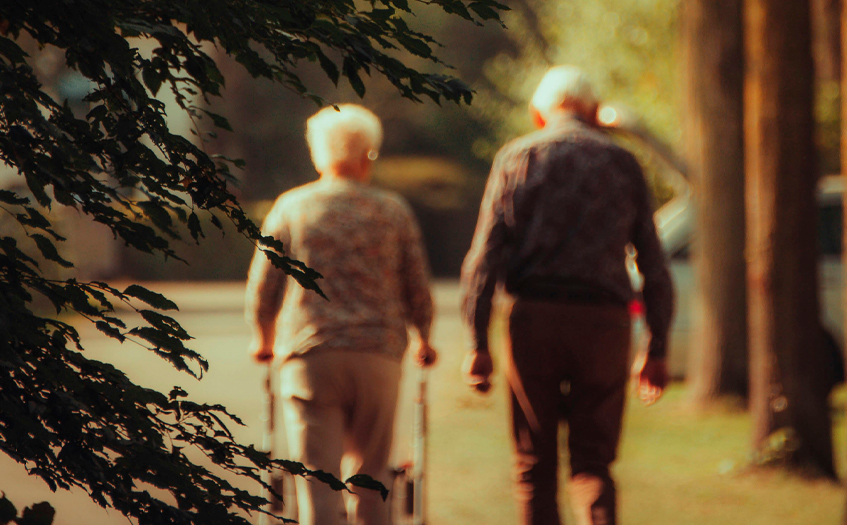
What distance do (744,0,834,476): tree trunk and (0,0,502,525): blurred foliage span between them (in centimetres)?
448

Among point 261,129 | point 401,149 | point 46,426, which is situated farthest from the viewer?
point 401,149

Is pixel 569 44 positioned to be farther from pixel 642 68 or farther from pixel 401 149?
pixel 401 149

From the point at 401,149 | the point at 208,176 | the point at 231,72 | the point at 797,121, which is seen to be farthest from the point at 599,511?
the point at 401,149

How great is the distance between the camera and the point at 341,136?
386 cm

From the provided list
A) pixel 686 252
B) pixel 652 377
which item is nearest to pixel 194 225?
pixel 652 377

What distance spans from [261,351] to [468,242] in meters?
30.2

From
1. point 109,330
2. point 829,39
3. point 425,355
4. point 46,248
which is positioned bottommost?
point 109,330

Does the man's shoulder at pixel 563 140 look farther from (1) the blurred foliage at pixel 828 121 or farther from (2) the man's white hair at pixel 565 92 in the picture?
(1) the blurred foliage at pixel 828 121

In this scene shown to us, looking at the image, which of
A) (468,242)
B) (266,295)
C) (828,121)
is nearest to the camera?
(266,295)

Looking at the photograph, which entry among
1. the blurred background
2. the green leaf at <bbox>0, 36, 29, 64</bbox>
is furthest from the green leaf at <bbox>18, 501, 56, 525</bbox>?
the green leaf at <bbox>0, 36, 29, 64</bbox>

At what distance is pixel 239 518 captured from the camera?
5.81 feet

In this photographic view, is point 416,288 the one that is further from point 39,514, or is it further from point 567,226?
point 39,514

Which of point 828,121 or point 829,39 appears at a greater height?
point 829,39

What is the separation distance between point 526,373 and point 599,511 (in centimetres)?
53
